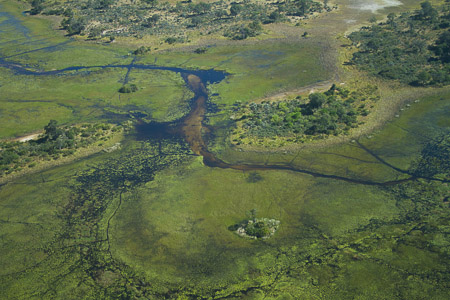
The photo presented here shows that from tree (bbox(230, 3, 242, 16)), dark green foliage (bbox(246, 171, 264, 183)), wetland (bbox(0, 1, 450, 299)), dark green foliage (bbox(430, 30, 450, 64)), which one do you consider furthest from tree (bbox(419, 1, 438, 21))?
dark green foliage (bbox(246, 171, 264, 183))

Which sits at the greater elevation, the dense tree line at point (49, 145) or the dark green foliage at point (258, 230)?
the dense tree line at point (49, 145)

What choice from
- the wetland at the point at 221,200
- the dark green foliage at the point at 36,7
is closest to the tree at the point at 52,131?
the wetland at the point at 221,200

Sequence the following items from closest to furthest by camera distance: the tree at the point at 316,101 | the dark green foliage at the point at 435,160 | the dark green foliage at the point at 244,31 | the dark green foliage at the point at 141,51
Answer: the dark green foliage at the point at 435,160
the tree at the point at 316,101
the dark green foliage at the point at 141,51
the dark green foliage at the point at 244,31

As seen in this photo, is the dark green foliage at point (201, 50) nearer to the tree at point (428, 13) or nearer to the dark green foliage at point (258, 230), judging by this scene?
the tree at point (428, 13)

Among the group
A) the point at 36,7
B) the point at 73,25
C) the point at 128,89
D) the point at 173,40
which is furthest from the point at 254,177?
the point at 36,7

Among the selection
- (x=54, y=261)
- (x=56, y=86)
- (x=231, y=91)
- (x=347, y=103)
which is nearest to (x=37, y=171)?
(x=54, y=261)

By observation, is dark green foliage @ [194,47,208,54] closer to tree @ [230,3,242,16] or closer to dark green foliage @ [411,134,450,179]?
tree @ [230,3,242,16]
